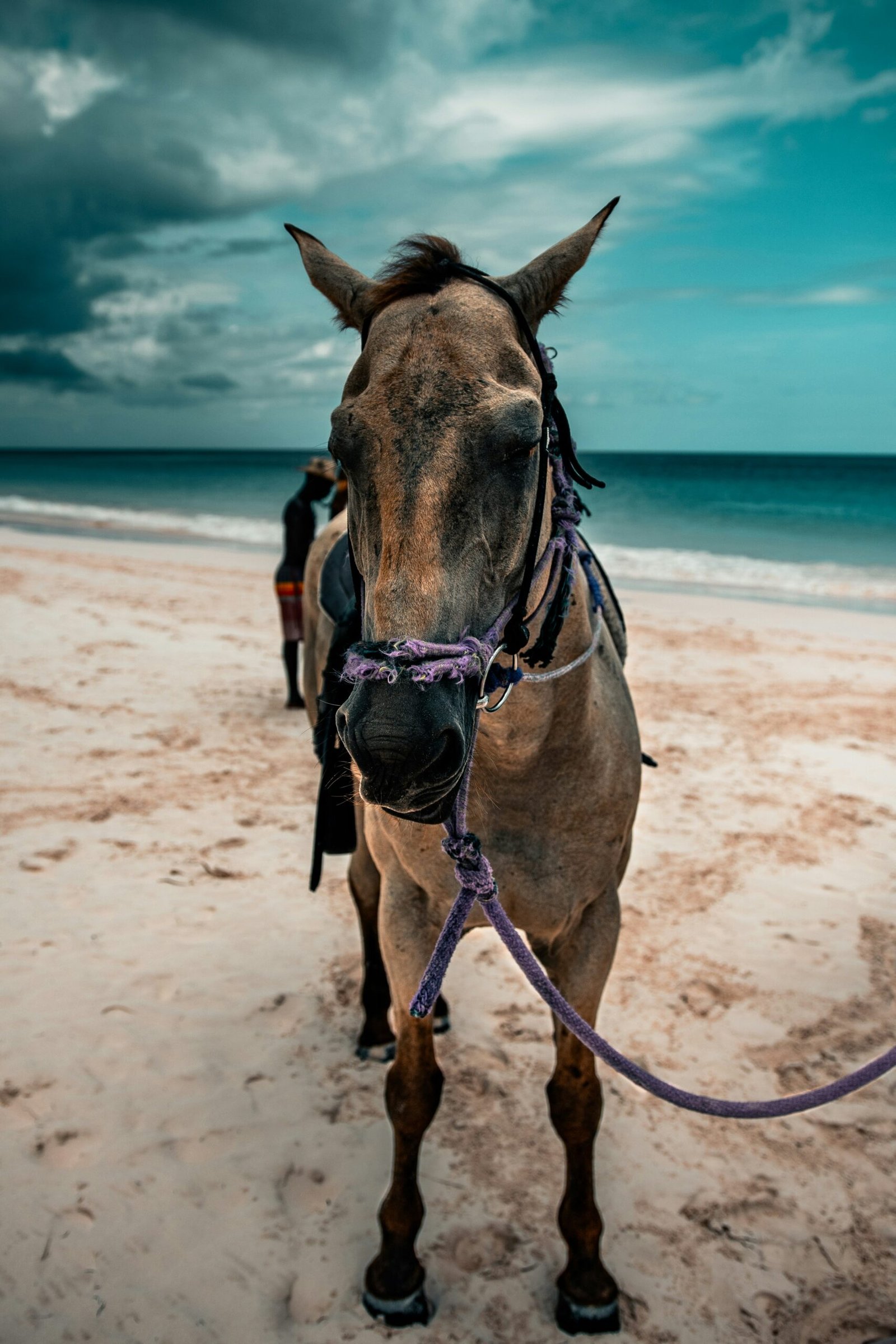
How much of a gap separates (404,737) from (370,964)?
98.0 inches

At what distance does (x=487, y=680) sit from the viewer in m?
1.73

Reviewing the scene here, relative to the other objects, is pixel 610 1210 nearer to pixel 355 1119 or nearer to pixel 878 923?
pixel 355 1119

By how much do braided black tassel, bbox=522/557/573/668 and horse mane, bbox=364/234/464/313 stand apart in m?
0.66

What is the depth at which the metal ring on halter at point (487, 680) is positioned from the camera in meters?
1.51

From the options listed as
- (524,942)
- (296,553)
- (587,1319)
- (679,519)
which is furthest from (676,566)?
(524,942)

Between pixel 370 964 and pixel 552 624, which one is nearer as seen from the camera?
pixel 552 624

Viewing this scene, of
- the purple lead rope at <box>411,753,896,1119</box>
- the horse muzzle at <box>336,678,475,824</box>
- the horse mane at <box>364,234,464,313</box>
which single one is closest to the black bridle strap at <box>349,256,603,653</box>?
the horse mane at <box>364,234,464,313</box>

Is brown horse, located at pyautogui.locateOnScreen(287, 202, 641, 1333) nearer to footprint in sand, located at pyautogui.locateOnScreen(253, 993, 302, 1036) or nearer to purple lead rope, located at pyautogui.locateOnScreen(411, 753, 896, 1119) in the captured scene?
purple lead rope, located at pyautogui.locateOnScreen(411, 753, 896, 1119)

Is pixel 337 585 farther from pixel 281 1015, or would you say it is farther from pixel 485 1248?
pixel 485 1248

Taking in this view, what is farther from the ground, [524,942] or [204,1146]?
[524,942]

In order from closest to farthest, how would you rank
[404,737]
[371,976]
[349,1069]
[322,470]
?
[404,737], [349,1069], [371,976], [322,470]

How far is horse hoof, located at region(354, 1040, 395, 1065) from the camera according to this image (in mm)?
3348

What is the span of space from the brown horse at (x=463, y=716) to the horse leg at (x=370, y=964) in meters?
0.41

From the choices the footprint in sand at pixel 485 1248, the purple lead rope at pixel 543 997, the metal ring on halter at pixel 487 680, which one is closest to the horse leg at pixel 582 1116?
the footprint in sand at pixel 485 1248
